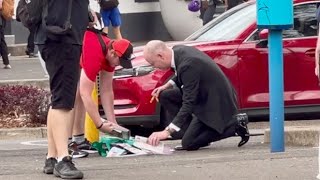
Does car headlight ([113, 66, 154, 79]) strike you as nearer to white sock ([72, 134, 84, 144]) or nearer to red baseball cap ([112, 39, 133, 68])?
white sock ([72, 134, 84, 144])

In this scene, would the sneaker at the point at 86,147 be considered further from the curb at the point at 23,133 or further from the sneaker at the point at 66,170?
the curb at the point at 23,133

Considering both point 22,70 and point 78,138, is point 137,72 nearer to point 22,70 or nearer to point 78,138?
point 78,138

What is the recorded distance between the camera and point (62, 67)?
7422mm

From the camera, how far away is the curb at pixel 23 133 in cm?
1169

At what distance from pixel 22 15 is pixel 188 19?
15204 millimetres

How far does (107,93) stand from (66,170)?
2.00 metres

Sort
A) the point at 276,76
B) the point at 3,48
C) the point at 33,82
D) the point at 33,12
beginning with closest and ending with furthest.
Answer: the point at 33,12
the point at 276,76
the point at 33,82
the point at 3,48

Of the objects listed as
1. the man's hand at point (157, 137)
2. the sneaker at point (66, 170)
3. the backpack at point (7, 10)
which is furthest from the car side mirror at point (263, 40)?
the backpack at point (7, 10)

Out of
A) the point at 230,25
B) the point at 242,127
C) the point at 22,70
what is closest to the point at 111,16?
the point at 22,70

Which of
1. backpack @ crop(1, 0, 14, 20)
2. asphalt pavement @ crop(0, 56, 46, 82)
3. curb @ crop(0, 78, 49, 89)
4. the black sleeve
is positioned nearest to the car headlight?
the black sleeve

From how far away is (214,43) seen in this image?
11.3m

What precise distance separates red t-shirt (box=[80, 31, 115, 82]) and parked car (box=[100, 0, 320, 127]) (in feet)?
6.72

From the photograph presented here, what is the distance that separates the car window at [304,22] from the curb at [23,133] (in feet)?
10.1

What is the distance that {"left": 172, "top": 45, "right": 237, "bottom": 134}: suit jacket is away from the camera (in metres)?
8.95
